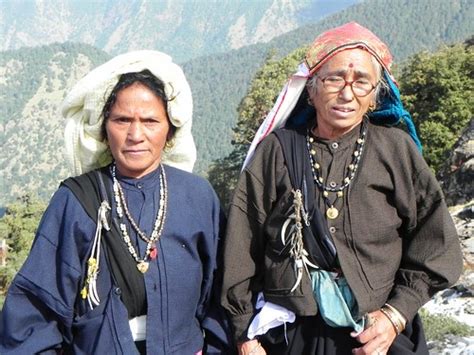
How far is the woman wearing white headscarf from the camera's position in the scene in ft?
7.50

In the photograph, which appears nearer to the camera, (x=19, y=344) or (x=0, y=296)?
(x=19, y=344)

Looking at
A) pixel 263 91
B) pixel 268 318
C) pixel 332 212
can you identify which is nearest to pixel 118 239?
pixel 268 318

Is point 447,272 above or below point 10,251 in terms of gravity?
above

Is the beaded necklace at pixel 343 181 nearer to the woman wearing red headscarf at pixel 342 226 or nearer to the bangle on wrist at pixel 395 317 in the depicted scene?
the woman wearing red headscarf at pixel 342 226

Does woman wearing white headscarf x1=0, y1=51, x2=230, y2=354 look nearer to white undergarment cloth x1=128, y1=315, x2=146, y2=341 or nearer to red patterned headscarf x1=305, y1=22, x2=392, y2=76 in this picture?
white undergarment cloth x1=128, y1=315, x2=146, y2=341

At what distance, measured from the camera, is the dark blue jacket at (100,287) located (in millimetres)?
2273

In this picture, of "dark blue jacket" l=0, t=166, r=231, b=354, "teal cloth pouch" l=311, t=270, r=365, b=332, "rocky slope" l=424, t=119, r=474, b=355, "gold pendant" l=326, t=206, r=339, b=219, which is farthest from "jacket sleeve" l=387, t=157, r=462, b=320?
"rocky slope" l=424, t=119, r=474, b=355

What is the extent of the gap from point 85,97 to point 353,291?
1365mm

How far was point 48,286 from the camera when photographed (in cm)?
227

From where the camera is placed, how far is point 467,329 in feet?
16.7

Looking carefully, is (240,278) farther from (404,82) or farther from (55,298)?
(404,82)

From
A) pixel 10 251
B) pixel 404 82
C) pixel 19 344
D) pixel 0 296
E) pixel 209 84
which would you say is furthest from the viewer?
pixel 209 84

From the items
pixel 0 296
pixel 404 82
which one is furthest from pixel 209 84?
pixel 0 296

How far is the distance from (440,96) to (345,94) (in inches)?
1041
